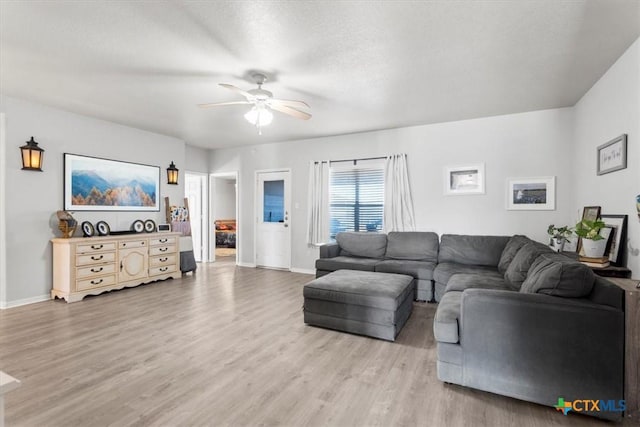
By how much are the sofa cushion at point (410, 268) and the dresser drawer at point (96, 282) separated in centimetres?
383

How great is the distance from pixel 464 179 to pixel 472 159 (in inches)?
12.6

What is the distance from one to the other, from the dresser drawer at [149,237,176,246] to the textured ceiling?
2074mm

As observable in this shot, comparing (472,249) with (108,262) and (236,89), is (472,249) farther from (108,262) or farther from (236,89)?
(108,262)

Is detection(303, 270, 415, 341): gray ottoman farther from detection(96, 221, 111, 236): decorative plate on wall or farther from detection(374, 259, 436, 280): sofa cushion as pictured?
detection(96, 221, 111, 236): decorative plate on wall

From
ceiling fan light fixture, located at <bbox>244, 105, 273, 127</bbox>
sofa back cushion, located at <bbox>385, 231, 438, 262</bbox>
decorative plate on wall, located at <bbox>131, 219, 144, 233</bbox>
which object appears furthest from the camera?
decorative plate on wall, located at <bbox>131, 219, 144, 233</bbox>

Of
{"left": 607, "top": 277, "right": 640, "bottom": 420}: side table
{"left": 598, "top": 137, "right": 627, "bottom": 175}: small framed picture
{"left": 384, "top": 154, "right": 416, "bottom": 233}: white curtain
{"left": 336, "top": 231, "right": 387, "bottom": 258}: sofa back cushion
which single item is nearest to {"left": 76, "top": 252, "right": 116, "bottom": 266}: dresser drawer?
{"left": 336, "top": 231, "right": 387, "bottom": 258}: sofa back cushion

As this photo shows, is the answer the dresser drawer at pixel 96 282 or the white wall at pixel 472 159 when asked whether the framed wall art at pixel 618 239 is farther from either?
the dresser drawer at pixel 96 282

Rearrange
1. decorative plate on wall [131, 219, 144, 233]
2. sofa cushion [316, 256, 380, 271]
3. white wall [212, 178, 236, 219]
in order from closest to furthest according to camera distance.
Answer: sofa cushion [316, 256, 380, 271] → decorative plate on wall [131, 219, 144, 233] → white wall [212, 178, 236, 219]

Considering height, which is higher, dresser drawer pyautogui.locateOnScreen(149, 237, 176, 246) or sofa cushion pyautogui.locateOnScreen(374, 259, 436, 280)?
dresser drawer pyautogui.locateOnScreen(149, 237, 176, 246)

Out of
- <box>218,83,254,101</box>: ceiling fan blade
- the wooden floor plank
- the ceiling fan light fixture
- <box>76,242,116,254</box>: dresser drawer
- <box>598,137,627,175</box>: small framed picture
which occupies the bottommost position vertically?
the wooden floor plank

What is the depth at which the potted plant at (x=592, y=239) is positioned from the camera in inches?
99.9

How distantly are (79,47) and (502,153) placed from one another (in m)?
5.14

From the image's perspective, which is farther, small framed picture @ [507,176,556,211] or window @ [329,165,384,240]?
window @ [329,165,384,240]

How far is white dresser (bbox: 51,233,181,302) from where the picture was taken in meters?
4.24
